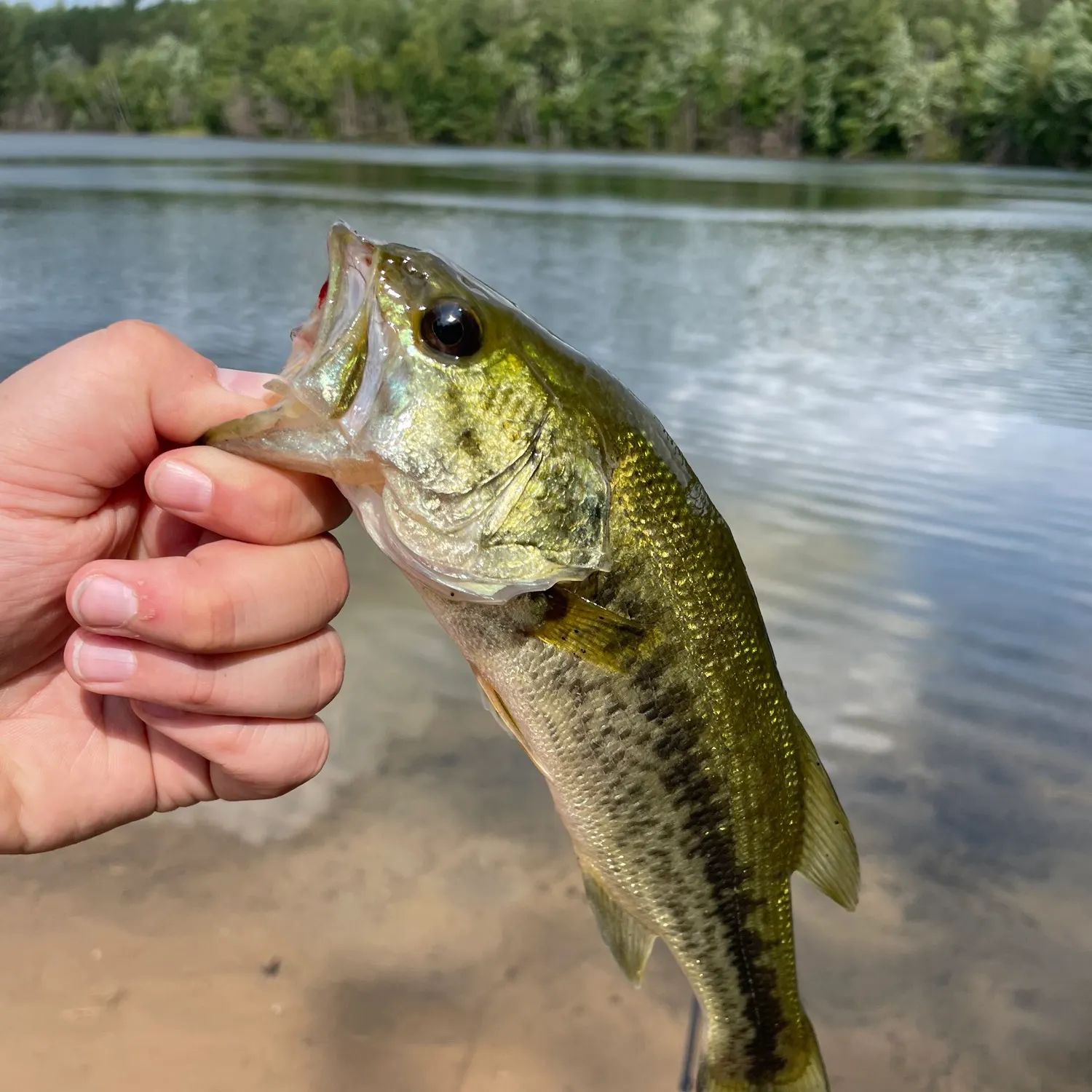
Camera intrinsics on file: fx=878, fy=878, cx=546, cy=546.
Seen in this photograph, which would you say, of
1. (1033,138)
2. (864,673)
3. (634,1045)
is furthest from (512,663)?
(1033,138)

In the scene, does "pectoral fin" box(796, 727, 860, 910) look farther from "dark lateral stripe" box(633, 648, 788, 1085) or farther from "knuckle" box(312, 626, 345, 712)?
"knuckle" box(312, 626, 345, 712)

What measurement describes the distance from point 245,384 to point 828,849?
70.7 inches

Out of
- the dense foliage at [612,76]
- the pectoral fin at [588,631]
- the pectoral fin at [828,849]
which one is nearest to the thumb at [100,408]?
the pectoral fin at [588,631]

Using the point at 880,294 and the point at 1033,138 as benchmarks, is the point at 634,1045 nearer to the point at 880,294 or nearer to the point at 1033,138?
the point at 880,294

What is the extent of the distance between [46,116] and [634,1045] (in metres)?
110

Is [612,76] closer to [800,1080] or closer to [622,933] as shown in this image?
[622,933]

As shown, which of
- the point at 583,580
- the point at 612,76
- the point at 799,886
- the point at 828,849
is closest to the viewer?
the point at 583,580

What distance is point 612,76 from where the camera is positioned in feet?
256

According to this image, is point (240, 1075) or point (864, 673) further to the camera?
point (864, 673)

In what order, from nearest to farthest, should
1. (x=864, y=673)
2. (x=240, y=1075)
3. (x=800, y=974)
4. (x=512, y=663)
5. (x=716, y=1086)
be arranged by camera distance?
(x=512, y=663) → (x=716, y=1086) → (x=240, y=1075) → (x=800, y=974) → (x=864, y=673)

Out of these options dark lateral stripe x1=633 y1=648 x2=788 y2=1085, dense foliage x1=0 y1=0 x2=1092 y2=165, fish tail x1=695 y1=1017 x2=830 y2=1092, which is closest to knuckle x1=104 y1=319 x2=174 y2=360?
dark lateral stripe x1=633 y1=648 x2=788 y2=1085

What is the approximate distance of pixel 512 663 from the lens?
1.93m

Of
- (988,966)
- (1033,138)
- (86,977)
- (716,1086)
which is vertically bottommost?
(988,966)

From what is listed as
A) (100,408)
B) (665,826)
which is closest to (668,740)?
(665,826)
